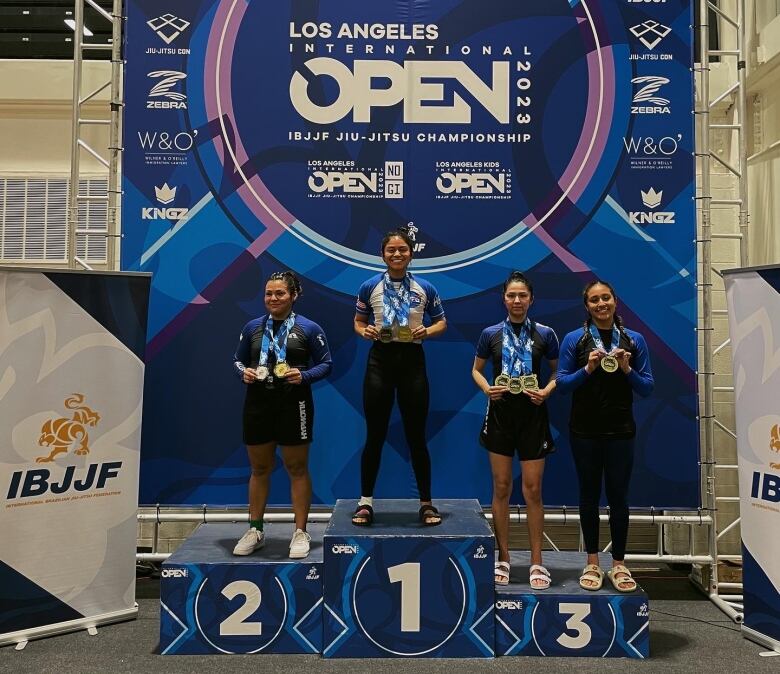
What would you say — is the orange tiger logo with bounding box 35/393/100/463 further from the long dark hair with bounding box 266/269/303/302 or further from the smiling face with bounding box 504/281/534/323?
the smiling face with bounding box 504/281/534/323

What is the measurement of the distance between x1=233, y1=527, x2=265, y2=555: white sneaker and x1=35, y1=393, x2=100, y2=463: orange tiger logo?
95 centimetres

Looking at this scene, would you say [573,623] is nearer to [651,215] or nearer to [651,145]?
[651,215]

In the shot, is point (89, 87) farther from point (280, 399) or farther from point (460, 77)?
point (280, 399)

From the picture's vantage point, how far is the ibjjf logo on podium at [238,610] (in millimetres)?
3230

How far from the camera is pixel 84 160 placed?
5160mm

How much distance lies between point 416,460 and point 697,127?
2.83m

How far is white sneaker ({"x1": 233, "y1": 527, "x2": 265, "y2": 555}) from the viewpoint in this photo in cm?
344

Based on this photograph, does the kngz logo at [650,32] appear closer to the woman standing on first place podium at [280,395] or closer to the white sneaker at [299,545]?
the woman standing on first place podium at [280,395]

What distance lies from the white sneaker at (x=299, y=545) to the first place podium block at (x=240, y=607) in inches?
3.1

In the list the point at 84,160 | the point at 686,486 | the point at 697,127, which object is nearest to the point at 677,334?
the point at 686,486

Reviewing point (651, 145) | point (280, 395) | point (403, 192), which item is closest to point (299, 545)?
point (280, 395)

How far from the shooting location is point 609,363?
3145mm

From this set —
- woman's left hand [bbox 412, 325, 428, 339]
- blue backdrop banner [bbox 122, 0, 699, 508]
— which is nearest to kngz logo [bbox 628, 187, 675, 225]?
blue backdrop banner [bbox 122, 0, 699, 508]

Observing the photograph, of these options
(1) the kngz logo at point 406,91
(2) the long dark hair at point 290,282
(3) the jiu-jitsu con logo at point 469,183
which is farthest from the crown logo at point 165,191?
(3) the jiu-jitsu con logo at point 469,183
